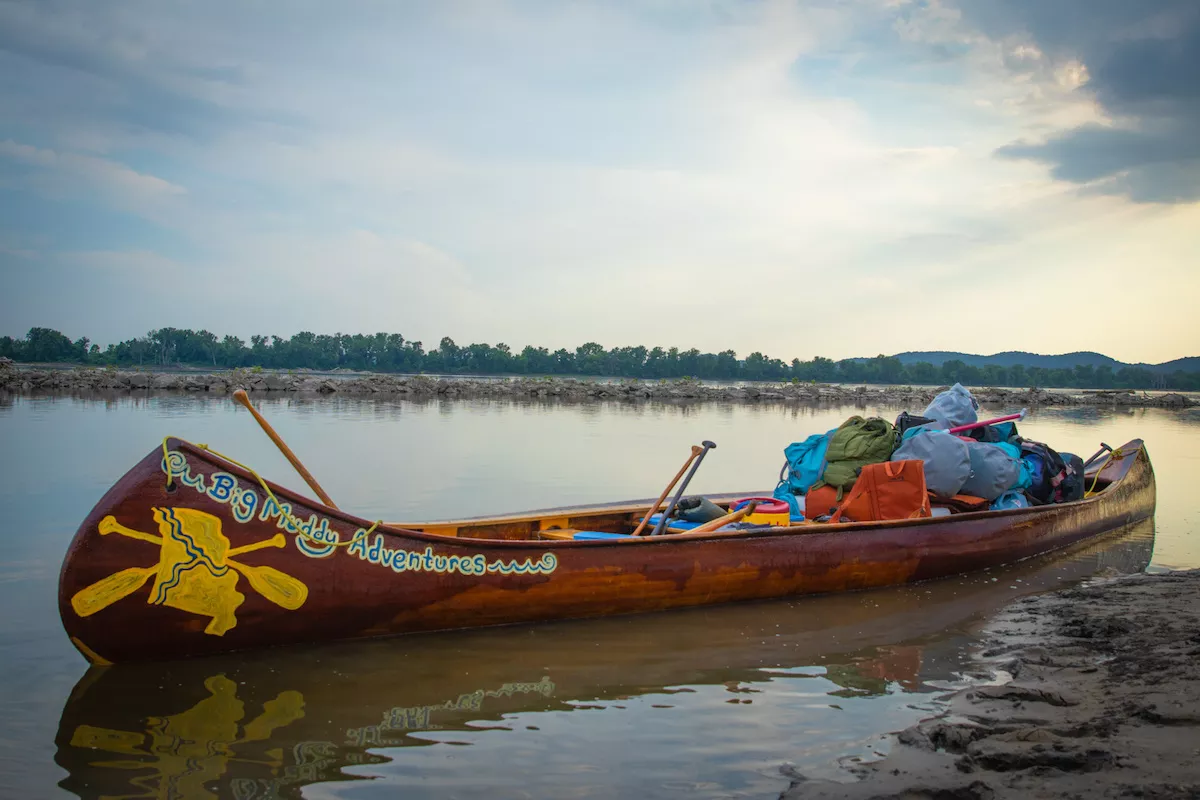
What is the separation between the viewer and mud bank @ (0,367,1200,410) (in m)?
31.7

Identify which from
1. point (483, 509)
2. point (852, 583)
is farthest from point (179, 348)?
point (852, 583)

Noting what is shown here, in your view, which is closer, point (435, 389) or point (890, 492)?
point (890, 492)

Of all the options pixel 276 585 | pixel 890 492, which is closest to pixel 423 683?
pixel 276 585

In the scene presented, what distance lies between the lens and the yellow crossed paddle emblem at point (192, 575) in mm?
4285

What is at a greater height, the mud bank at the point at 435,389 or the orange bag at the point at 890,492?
the mud bank at the point at 435,389

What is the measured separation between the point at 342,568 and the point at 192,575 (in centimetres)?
79

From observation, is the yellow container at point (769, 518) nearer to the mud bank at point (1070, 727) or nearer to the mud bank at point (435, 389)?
the mud bank at point (1070, 727)

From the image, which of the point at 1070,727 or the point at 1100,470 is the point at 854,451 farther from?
the point at 1100,470

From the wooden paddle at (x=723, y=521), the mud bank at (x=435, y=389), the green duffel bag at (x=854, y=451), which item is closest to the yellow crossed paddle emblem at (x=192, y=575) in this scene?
the wooden paddle at (x=723, y=521)

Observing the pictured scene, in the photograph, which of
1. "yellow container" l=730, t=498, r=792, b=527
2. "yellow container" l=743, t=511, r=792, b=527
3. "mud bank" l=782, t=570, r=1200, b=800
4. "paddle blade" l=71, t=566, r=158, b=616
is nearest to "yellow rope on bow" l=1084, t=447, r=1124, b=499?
"yellow container" l=730, t=498, r=792, b=527

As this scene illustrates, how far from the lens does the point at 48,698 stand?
4184 mm

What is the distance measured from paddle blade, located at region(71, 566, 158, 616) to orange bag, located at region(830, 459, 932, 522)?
215 inches

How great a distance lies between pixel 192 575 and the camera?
4.46m

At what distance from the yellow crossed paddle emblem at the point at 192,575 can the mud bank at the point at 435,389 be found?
2370cm
